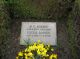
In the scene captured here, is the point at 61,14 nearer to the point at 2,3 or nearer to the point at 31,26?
the point at 31,26

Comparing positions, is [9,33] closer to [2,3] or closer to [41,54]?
[2,3]

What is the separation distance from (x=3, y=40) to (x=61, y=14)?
1450 millimetres

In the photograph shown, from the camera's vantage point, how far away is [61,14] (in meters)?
5.95

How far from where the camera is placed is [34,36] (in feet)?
18.3

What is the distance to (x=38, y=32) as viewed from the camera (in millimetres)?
5637

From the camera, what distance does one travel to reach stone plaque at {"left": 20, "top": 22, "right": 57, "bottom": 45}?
5.53m

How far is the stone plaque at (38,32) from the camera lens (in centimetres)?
553

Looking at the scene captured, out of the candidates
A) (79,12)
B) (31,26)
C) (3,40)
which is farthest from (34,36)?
(79,12)

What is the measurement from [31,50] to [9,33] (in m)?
1.42

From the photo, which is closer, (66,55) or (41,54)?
(41,54)

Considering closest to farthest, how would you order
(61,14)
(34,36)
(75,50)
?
(75,50) < (34,36) < (61,14)

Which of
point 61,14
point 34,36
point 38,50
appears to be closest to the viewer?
point 38,50

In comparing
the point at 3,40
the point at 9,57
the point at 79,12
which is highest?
the point at 79,12

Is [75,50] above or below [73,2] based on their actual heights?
below
